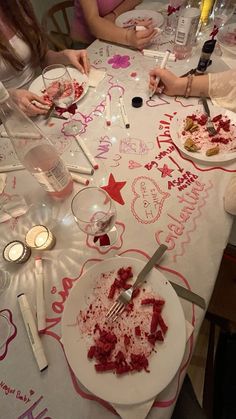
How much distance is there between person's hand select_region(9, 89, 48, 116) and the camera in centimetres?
94

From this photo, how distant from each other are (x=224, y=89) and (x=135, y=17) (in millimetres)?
740

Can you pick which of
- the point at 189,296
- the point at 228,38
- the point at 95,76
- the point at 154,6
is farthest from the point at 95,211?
the point at 154,6

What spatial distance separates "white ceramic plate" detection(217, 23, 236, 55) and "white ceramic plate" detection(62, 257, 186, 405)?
1014 millimetres

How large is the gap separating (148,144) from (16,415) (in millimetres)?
751

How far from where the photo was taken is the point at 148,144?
846 mm

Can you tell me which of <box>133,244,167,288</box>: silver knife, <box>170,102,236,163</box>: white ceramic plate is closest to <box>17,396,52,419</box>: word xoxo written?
<box>133,244,167,288</box>: silver knife

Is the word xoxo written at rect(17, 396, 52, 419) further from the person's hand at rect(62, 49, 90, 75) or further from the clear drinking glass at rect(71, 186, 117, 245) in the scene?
the person's hand at rect(62, 49, 90, 75)

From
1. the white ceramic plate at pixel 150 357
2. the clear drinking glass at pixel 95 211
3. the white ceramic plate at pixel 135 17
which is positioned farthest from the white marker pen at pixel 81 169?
the white ceramic plate at pixel 135 17

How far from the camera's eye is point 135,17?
1.31 meters

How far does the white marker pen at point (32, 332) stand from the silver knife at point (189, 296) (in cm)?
31

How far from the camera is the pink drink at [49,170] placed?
26.5 inches

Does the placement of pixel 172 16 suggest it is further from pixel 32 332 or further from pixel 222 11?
pixel 32 332

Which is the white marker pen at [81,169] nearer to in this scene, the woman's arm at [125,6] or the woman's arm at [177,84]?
the woman's arm at [177,84]

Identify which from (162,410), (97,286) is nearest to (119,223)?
(97,286)
